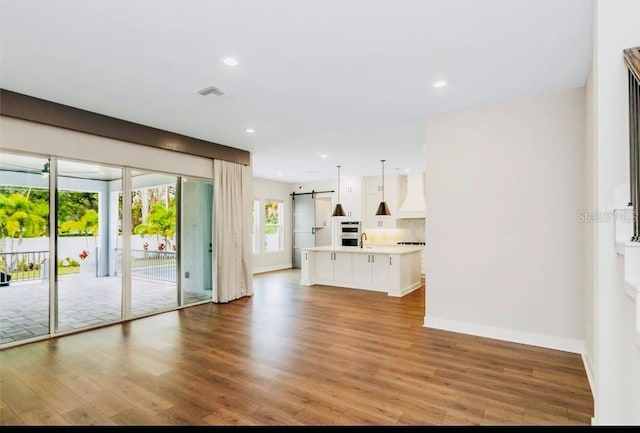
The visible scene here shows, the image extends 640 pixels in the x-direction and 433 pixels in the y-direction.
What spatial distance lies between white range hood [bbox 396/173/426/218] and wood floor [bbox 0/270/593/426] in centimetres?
470

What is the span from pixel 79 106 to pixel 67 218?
4.70ft

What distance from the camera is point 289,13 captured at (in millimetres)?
2285

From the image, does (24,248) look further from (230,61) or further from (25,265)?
(230,61)

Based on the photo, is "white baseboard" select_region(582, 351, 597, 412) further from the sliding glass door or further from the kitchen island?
the sliding glass door

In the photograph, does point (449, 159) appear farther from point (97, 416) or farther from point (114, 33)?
point (97, 416)

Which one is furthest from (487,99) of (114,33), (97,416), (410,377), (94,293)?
(94,293)

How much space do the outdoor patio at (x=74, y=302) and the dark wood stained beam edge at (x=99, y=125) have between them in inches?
75.6

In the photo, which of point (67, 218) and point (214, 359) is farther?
point (67, 218)

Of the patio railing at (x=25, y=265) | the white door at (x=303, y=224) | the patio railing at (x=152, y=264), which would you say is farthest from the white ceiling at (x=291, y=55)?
the white door at (x=303, y=224)

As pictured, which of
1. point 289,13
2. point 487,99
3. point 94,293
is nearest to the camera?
point 289,13

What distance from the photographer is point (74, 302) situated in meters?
4.53

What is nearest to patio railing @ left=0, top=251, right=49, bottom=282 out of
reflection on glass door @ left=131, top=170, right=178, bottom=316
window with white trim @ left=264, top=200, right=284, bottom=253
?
reflection on glass door @ left=131, top=170, right=178, bottom=316

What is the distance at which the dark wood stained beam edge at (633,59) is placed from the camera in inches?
57.4

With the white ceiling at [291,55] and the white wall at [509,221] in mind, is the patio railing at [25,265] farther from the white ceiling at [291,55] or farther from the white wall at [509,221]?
the white wall at [509,221]
